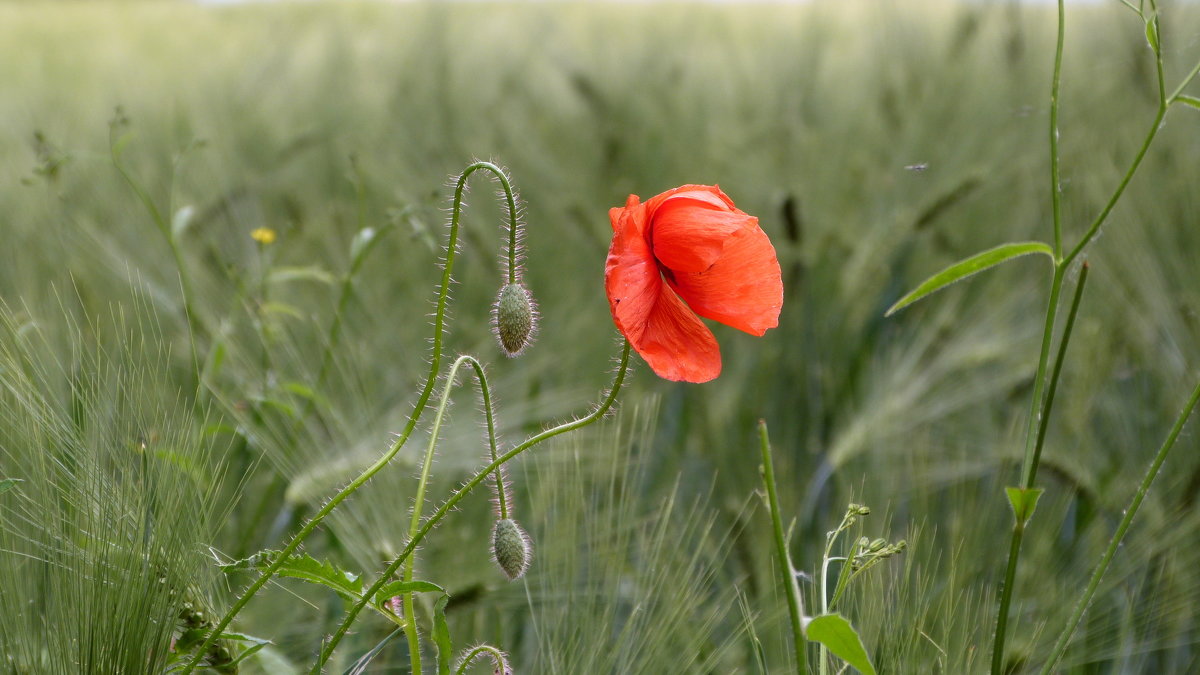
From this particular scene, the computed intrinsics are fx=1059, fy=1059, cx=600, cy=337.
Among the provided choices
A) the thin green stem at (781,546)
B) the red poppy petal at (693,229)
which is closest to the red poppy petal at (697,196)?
the red poppy petal at (693,229)

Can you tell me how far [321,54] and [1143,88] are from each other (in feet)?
5.30

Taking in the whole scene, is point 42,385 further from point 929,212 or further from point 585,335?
point 929,212

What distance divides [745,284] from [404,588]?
17 centimetres

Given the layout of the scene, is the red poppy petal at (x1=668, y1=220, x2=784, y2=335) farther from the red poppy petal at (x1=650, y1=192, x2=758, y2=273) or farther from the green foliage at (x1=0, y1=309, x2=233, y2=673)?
the green foliage at (x1=0, y1=309, x2=233, y2=673)

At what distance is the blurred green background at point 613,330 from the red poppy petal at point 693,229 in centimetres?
7

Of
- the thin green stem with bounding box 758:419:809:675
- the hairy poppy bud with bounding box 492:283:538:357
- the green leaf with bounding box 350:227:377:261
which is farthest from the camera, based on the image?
the green leaf with bounding box 350:227:377:261

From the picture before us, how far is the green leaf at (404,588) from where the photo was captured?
37cm

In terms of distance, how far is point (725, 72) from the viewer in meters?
2.41

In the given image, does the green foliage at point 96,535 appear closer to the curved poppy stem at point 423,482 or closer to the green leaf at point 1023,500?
the curved poppy stem at point 423,482

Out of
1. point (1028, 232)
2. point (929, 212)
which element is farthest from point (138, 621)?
point (1028, 232)

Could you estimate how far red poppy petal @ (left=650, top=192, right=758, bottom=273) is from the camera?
0.41 metres

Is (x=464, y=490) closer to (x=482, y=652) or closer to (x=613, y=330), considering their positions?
(x=482, y=652)

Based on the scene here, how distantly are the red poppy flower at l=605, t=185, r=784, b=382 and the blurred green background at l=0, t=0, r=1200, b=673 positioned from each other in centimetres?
7

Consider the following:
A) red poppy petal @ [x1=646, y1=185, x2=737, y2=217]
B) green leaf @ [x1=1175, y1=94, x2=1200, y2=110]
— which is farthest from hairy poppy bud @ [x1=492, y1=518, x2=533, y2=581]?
green leaf @ [x1=1175, y1=94, x2=1200, y2=110]
